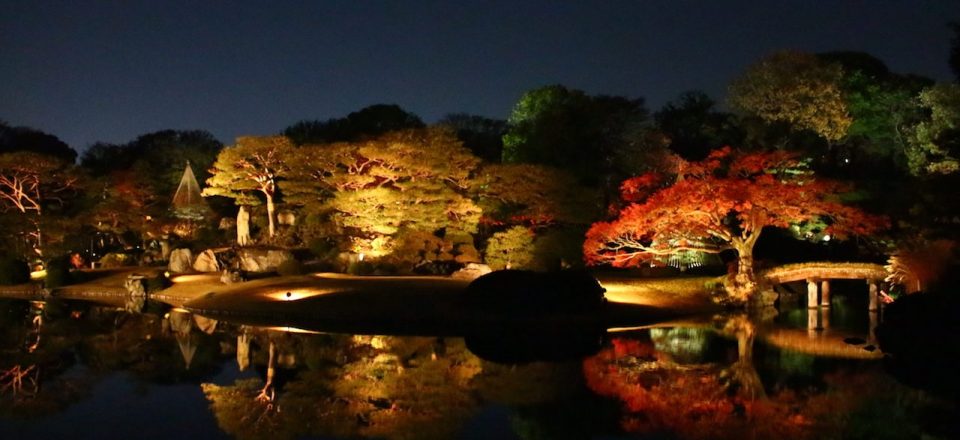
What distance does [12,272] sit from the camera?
34.5m

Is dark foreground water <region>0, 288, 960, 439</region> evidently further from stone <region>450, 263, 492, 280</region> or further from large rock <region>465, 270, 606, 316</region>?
stone <region>450, 263, 492, 280</region>

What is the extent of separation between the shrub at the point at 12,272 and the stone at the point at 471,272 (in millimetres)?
19023

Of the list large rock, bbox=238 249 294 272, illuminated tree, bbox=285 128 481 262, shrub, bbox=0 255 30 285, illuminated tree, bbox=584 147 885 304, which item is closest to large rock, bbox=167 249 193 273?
large rock, bbox=238 249 294 272

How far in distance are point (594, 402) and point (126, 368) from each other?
34.2 ft

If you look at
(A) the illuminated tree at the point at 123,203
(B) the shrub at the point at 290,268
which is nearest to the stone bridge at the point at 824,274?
(B) the shrub at the point at 290,268

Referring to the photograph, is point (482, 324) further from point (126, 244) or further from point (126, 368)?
point (126, 244)

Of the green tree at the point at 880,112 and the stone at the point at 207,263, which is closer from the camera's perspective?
the green tree at the point at 880,112

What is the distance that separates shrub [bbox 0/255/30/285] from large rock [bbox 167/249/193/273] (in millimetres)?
6077

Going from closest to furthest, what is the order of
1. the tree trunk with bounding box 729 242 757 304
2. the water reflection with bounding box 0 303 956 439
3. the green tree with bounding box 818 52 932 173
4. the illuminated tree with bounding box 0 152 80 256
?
the water reflection with bounding box 0 303 956 439 → the tree trunk with bounding box 729 242 757 304 → the green tree with bounding box 818 52 932 173 → the illuminated tree with bounding box 0 152 80 256

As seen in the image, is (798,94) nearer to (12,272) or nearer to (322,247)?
(322,247)

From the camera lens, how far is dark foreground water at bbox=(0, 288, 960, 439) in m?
12.2

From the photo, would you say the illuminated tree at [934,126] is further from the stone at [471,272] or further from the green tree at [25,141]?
the green tree at [25,141]

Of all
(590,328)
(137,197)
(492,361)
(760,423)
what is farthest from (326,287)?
(137,197)

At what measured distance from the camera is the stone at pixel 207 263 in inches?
1400
